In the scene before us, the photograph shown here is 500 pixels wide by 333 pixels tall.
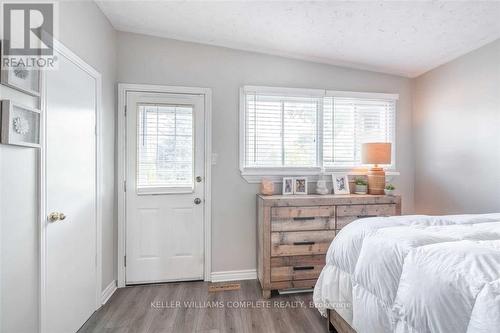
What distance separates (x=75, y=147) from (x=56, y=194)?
394 mm

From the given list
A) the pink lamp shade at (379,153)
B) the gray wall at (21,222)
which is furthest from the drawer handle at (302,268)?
the gray wall at (21,222)

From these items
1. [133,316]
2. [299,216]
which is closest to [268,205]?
[299,216]

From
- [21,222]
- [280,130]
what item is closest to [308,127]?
[280,130]

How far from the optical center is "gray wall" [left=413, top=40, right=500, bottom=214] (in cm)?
231

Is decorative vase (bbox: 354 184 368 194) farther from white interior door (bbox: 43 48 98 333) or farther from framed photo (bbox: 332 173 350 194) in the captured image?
white interior door (bbox: 43 48 98 333)

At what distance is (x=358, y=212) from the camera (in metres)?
2.47

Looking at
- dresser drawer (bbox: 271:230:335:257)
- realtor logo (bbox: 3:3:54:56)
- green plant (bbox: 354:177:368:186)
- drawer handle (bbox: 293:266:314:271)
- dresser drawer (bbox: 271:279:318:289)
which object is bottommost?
dresser drawer (bbox: 271:279:318:289)

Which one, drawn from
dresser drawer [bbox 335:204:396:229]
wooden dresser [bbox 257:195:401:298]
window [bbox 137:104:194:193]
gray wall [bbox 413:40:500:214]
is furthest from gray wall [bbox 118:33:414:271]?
gray wall [bbox 413:40:500:214]

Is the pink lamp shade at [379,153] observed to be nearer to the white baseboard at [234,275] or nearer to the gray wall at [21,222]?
the white baseboard at [234,275]

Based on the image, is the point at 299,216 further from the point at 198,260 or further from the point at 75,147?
the point at 75,147

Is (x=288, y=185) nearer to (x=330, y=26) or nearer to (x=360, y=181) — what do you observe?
(x=360, y=181)

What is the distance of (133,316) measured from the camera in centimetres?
202

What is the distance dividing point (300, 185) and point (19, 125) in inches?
92.7

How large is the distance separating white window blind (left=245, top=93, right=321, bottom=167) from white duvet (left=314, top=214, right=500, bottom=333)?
4.28ft
